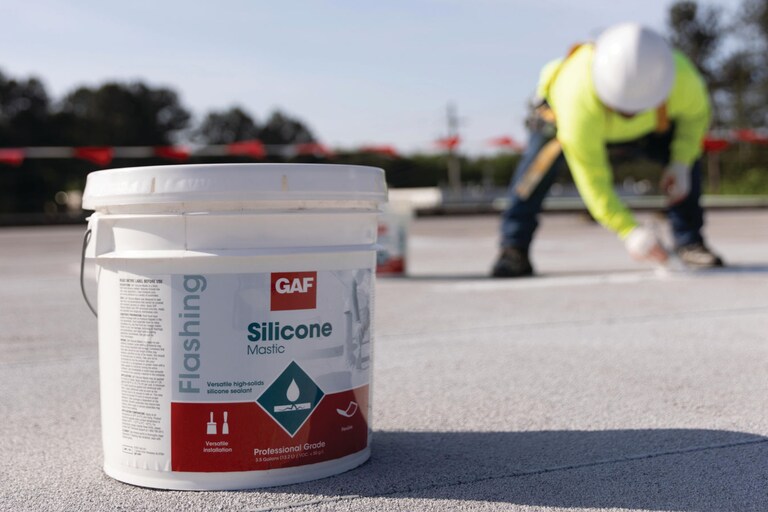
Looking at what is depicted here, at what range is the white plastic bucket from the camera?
174 centimetres

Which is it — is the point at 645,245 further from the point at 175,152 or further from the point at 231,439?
the point at 175,152

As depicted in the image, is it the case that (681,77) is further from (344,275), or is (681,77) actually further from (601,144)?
(344,275)

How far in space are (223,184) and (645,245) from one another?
3.38m

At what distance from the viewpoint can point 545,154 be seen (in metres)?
5.71

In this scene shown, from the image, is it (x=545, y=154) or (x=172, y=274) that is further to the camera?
(x=545, y=154)

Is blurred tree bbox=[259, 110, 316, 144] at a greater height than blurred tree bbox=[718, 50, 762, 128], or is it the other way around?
blurred tree bbox=[718, 50, 762, 128]

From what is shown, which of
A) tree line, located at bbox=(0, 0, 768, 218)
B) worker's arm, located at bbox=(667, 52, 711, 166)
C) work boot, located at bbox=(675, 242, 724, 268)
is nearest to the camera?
worker's arm, located at bbox=(667, 52, 711, 166)

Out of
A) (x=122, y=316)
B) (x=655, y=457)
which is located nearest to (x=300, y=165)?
(x=122, y=316)

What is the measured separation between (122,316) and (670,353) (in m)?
2.07

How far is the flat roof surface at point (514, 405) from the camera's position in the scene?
1.74 metres

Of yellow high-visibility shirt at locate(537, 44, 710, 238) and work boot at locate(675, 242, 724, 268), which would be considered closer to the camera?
yellow high-visibility shirt at locate(537, 44, 710, 238)

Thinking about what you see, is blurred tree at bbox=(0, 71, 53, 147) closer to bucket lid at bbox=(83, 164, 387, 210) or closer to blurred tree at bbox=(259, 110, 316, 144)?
blurred tree at bbox=(259, 110, 316, 144)

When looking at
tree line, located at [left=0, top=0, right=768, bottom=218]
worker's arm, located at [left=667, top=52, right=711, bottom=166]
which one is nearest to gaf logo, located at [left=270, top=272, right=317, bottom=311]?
worker's arm, located at [left=667, top=52, right=711, bottom=166]

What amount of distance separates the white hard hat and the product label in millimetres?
3456
